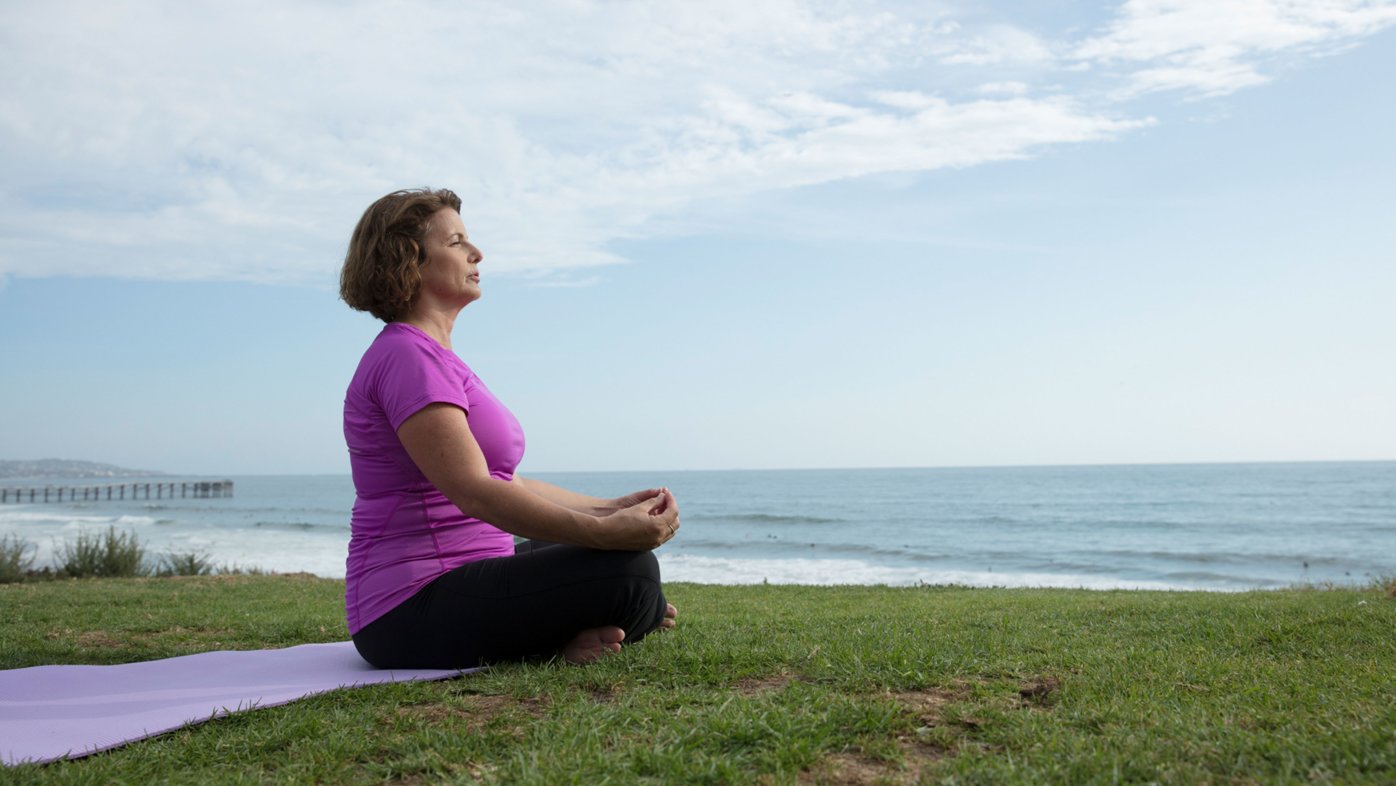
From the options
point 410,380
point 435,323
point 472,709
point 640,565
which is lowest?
point 472,709

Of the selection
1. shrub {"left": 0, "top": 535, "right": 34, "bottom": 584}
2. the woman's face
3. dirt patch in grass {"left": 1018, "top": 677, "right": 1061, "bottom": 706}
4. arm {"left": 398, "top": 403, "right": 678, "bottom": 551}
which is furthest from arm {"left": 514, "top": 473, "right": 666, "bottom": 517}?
shrub {"left": 0, "top": 535, "right": 34, "bottom": 584}

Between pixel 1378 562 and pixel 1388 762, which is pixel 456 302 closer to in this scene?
pixel 1388 762

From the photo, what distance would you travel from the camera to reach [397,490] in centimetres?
340

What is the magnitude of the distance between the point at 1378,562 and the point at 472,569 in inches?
1252

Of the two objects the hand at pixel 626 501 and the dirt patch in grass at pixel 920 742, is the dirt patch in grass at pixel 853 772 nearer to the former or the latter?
the dirt patch in grass at pixel 920 742

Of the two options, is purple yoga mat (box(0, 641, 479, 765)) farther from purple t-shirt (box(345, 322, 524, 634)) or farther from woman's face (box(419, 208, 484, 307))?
woman's face (box(419, 208, 484, 307))

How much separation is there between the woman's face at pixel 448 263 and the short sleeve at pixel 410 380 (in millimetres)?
303

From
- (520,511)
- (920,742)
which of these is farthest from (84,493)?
(920,742)

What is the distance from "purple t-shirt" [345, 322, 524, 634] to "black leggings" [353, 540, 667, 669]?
83 millimetres

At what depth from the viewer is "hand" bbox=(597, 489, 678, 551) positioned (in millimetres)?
3189

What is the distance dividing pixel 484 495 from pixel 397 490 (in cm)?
42

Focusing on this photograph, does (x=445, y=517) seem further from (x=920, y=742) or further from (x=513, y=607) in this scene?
(x=920, y=742)

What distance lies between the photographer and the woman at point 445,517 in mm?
3189

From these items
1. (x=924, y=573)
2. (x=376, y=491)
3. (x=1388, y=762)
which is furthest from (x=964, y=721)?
(x=924, y=573)
